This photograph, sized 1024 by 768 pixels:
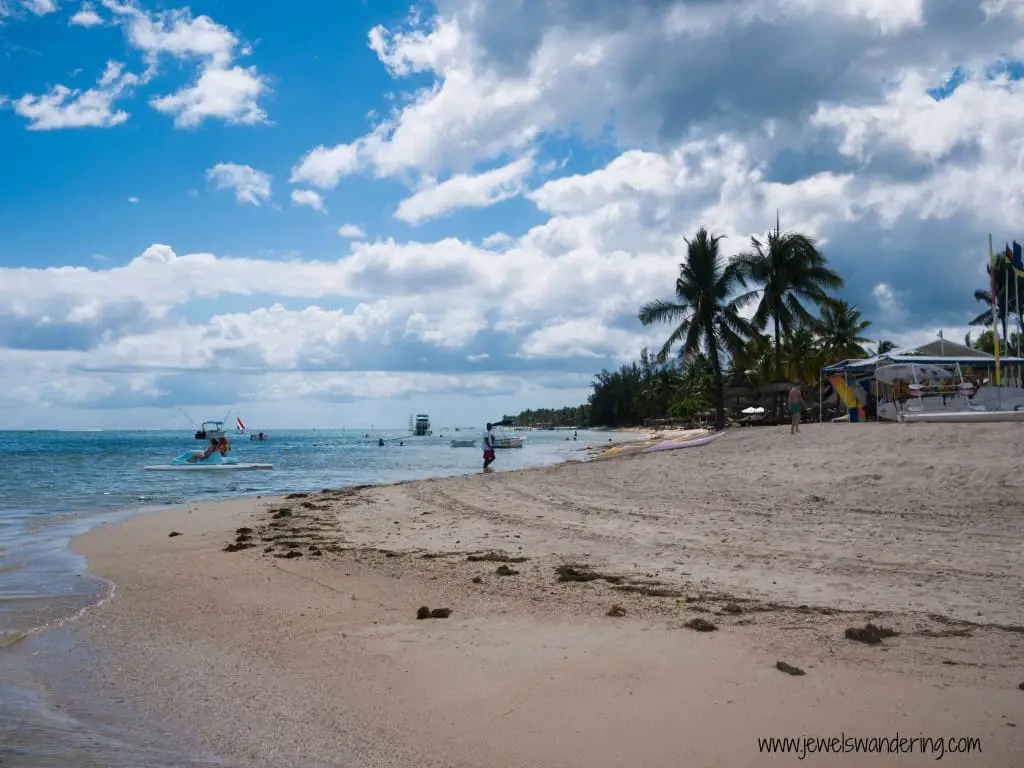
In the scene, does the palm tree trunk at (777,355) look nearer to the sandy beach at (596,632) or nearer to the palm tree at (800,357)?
the palm tree at (800,357)

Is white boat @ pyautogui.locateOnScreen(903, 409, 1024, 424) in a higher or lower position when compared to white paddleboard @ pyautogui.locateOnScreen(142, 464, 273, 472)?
higher

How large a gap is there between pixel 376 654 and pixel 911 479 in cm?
1164

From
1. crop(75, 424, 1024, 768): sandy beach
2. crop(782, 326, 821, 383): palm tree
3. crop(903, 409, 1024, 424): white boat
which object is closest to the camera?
crop(75, 424, 1024, 768): sandy beach

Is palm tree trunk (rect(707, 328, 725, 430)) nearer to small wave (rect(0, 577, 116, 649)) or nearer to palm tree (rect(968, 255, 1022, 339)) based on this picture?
palm tree (rect(968, 255, 1022, 339))

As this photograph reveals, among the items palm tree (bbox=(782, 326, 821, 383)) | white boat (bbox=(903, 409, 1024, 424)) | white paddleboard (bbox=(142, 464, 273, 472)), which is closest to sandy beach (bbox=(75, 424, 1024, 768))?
white boat (bbox=(903, 409, 1024, 424))

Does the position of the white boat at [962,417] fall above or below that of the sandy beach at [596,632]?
above

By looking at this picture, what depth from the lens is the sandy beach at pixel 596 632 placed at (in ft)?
14.2

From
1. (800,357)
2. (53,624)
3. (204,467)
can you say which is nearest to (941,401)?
(53,624)

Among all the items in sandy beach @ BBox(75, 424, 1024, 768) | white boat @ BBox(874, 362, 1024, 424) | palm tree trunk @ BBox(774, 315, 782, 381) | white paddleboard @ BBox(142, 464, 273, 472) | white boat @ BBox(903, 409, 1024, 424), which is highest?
palm tree trunk @ BBox(774, 315, 782, 381)

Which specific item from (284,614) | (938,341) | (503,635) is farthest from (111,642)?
(938,341)

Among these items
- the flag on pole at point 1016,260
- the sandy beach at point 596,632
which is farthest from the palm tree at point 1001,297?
the sandy beach at point 596,632

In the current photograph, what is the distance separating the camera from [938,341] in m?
29.2

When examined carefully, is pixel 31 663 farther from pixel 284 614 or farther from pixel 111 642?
pixel 284 614

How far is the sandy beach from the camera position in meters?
4.32
